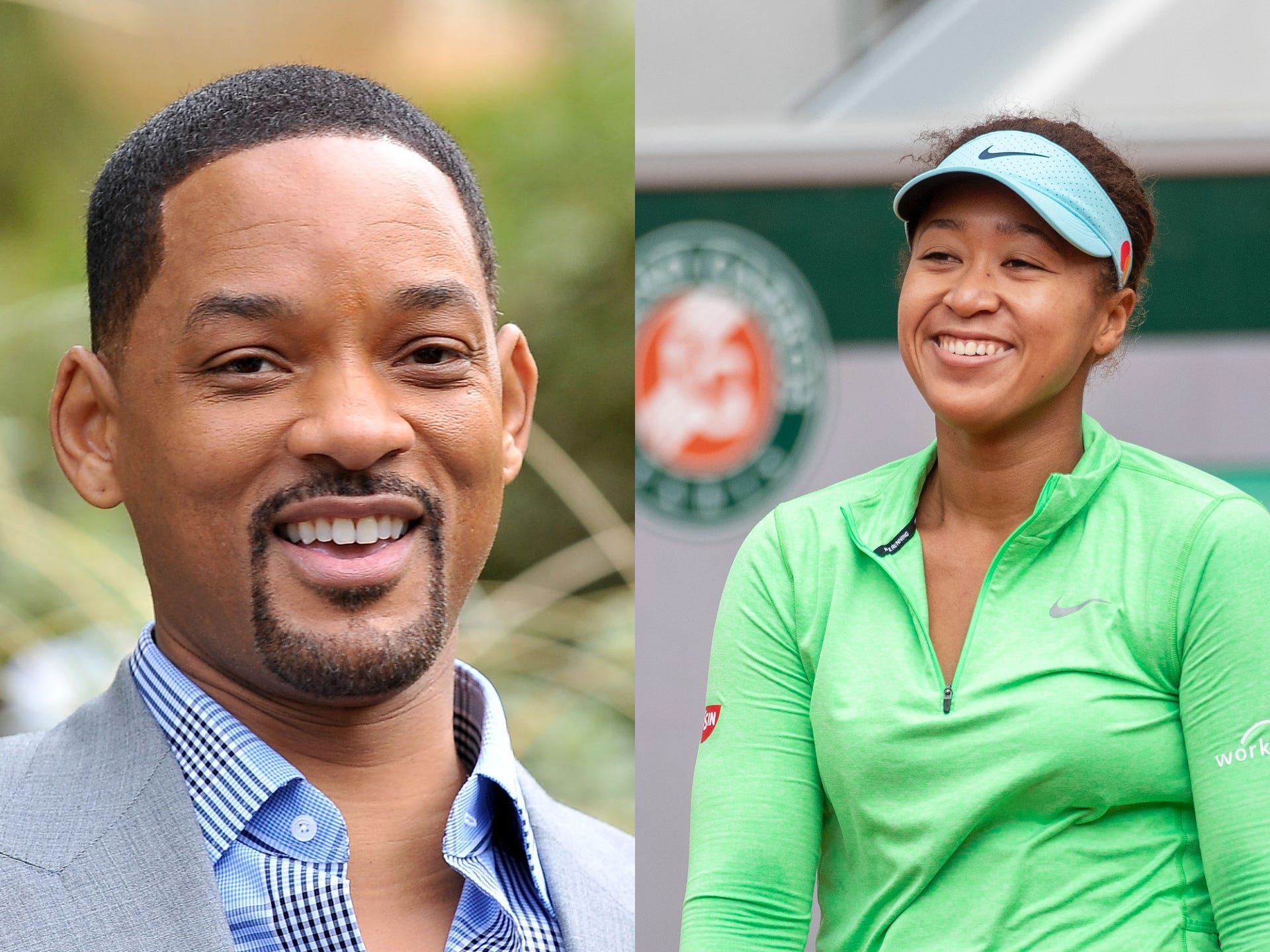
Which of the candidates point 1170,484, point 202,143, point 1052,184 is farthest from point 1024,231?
point 202,143

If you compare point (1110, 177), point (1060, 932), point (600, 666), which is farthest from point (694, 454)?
point (1060, 932)

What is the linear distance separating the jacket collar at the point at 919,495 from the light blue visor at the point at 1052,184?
20 centimetres

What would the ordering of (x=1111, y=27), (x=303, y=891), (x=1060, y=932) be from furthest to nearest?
1. (x=1111, y=27)
2. (x=303, y=891)
3. (x=1060, y=932)

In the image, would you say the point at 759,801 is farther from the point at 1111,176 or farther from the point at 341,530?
the point at 1111,176

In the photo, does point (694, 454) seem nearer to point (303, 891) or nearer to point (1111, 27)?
point (1111, 27)

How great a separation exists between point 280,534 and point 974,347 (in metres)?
0.79

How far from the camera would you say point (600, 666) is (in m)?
3.47

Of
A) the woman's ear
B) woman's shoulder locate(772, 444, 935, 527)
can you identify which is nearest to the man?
woman's shoulder locate(772, 444, 935, 527)

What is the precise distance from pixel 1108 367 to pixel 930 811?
65 centimetres

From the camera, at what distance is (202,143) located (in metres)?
1.72

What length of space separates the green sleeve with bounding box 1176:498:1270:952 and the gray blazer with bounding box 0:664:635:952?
78cm

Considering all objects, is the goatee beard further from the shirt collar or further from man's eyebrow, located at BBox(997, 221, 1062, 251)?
man's eyebrow, located at BBox(997, 221, 1062, 251)

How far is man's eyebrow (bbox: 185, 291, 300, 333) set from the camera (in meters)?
1.64

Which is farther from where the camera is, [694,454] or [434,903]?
[694,454]
